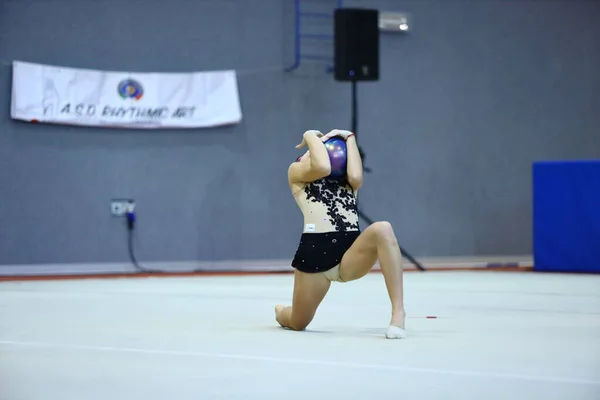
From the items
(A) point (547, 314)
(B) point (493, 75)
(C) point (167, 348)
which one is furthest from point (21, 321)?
(B) point (493, 75)

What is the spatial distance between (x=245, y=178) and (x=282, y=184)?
0.43 m

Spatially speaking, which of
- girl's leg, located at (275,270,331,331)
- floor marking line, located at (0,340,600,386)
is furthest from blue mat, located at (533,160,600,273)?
floor marking line, located at (0,340,600,386)

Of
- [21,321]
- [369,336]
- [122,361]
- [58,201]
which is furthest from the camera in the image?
[58,201]

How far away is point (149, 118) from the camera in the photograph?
9.82 m

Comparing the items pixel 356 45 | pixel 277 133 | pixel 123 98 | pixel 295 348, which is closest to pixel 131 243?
pixel 123 98

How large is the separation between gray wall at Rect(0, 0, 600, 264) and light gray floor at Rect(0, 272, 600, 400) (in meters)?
2.81

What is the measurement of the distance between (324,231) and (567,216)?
5441mm

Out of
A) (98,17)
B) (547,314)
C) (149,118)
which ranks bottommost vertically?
(547,314)

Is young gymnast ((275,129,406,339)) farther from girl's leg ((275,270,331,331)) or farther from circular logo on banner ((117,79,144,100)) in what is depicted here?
circular logo on banner ((117,79,144,100))

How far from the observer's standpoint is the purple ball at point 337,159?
428 centimetres

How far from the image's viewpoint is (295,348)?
12.3 ft

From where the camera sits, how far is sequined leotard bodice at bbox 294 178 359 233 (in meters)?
4.29

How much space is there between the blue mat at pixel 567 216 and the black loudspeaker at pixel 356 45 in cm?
206

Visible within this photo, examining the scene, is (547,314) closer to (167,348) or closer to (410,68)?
(167,348)
